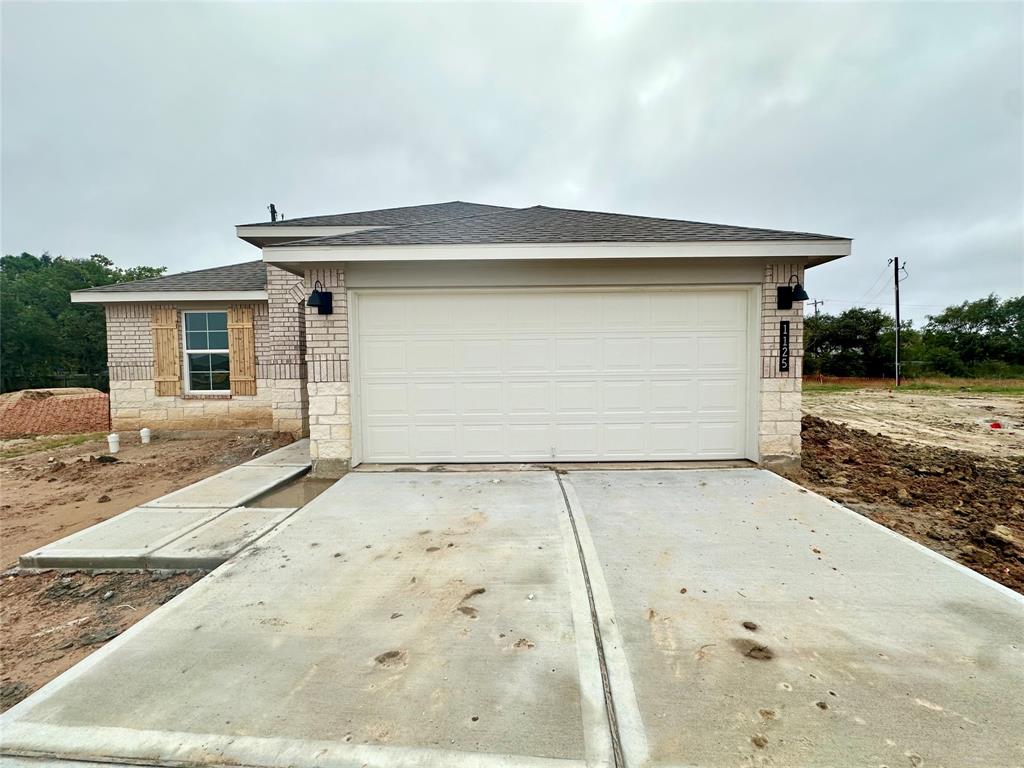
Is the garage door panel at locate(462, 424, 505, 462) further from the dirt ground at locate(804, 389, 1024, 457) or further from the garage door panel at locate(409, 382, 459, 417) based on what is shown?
the dirt ground at locate(804, 389, 1024, 457)

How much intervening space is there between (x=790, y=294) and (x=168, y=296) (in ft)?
38.2

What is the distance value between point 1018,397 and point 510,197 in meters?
32.5

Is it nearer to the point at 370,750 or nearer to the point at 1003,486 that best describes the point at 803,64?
the point at 1003,486

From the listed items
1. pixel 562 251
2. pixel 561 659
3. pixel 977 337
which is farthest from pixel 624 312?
pixel 977 337

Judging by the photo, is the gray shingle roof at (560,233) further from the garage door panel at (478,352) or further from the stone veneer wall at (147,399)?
the stone veneer wall at (147,399)

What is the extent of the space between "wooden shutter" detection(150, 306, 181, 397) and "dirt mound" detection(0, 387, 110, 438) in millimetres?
3619

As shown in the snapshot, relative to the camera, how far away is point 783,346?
5801 mm

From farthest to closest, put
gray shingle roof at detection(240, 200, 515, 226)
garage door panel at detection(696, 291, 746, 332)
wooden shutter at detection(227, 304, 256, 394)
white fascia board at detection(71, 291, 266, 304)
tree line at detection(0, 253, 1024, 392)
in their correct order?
1. tree line at detection(0, 253, 1024, 392)
2. wooden shutter at detection(227, 304, 256, 394)
3. white fascia board at detection(71, 291, 266, 304)
4. gray shingle roof at detection(240, 200, 515, 226)
5. garage door panel at detection(696, 291, 746, 332)

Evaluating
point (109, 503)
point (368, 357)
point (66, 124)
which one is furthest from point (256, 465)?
point (66, 124)

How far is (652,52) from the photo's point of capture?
34.8ft

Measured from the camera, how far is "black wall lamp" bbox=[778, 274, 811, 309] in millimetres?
5688

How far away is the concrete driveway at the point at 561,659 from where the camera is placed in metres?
1.74

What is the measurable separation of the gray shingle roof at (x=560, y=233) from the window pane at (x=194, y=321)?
605 centimetres

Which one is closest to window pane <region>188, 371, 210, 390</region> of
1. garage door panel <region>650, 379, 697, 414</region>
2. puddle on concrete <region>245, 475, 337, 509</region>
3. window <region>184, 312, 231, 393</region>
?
window <region>184, 312, 231, 393</region>
